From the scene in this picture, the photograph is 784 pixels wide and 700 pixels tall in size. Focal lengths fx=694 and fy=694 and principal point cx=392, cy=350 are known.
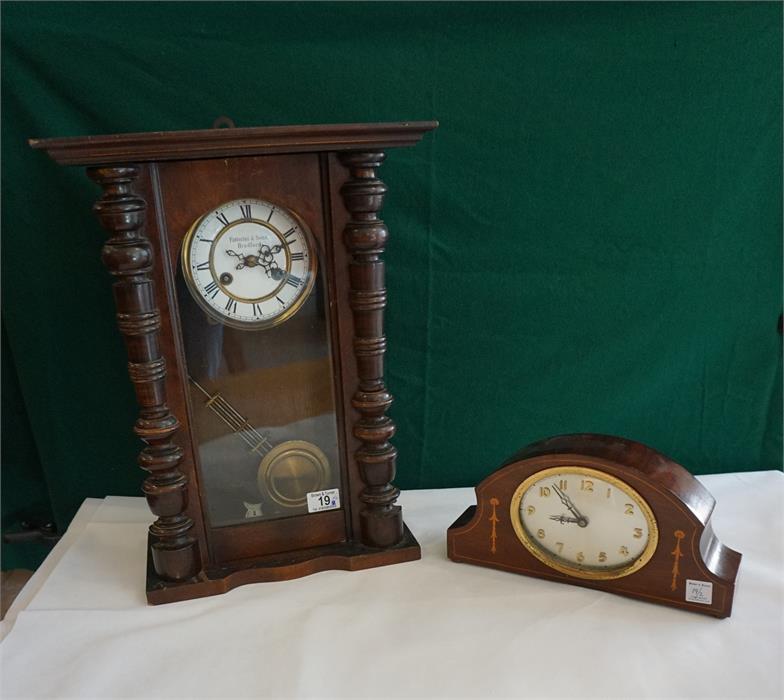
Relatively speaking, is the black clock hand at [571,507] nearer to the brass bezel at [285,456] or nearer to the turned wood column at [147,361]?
the brass bezel at [285,456]

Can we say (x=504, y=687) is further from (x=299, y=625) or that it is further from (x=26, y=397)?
(x=26, y=397)

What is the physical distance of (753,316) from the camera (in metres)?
1.37

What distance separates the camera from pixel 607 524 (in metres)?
0.99

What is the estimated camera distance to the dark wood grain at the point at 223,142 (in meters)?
0.85

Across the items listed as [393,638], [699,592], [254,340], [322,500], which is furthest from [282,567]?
[699,592]

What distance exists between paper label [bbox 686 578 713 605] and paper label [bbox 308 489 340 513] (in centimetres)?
53

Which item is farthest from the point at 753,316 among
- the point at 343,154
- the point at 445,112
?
the point at 343,154

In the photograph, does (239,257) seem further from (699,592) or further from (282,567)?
(699,592)

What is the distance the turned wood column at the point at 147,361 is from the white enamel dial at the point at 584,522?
501 millimetres

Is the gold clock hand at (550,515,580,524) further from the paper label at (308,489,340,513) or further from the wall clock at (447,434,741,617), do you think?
the paper label at (308,489,340,513)

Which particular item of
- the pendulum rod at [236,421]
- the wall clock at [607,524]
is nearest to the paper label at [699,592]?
the wall clock at [607,524]

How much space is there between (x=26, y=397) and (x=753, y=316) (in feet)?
4.65

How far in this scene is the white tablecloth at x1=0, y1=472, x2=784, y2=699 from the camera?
0.85m

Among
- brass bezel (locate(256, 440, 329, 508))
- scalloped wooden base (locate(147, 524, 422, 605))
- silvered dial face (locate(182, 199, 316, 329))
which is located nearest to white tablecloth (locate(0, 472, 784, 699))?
scalloped wooden base (locate(147, 524, 422, 605))
